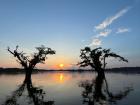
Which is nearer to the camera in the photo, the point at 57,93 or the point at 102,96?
the point at 102,96

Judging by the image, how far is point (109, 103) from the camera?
16.2 m

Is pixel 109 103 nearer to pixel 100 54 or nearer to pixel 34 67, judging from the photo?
pixel 34 67

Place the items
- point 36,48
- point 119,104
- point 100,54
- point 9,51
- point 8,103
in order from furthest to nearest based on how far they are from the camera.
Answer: point 100,54 → point 36,48 → point 9,51 → point 8,103 → point 119,104

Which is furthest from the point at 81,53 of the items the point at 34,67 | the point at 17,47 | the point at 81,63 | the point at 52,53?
the point at 17,47

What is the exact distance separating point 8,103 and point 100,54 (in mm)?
47634

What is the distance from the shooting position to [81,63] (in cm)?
6431

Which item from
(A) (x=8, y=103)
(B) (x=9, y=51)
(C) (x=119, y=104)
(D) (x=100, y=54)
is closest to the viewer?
(C) (x=119, y=104)

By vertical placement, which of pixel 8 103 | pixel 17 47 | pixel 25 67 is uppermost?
pixel 17 47

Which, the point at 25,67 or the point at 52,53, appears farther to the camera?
the point at 52,53

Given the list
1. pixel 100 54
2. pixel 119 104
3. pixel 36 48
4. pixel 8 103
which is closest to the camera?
pixel 119 104

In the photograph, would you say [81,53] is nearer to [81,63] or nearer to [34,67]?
[81,63]

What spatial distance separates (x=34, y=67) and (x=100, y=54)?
16420mm

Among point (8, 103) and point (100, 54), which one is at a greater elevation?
point (100, 54)

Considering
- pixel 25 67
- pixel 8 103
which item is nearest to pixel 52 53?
pixel 25 67
